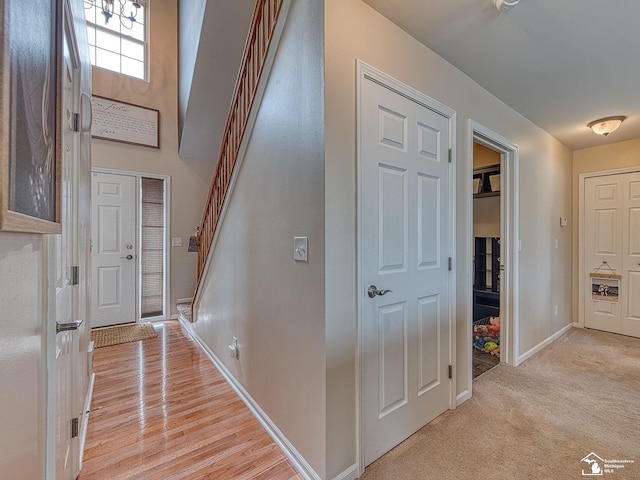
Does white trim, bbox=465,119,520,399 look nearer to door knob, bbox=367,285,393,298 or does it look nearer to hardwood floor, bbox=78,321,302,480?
door knob, bbox=367,285,393,298

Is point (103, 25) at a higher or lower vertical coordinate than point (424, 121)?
higher

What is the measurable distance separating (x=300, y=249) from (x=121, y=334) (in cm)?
318

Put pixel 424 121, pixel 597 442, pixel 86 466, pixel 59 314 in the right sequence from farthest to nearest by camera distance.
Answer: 1. pixel 424 121
2. pixel 597 442
3. pixel 86 466
4. pixel 59 314

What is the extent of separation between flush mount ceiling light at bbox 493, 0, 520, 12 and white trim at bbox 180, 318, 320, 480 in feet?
7.90

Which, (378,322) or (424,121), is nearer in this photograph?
(378,322)

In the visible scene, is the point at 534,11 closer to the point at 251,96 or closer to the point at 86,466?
the point at 251,96

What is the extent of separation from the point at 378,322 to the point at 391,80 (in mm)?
1299

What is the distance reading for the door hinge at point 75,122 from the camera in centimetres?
140

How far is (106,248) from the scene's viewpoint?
3.75 metres

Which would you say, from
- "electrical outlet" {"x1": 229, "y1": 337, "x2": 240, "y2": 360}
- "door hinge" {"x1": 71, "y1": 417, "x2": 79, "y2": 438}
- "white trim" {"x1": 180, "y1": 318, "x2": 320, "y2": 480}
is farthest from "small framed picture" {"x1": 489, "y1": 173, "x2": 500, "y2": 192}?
"door hinge" {"x1": 71, "y1": 417, "x2": 79, "y2": 438}

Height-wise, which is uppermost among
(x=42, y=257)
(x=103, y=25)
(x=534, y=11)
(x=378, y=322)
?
(x=103, y=25)

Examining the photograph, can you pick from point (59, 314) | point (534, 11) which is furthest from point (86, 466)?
point (534, 11)

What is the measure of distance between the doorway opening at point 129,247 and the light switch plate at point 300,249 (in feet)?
10.9

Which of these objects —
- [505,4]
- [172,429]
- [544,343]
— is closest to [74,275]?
[172,429]
